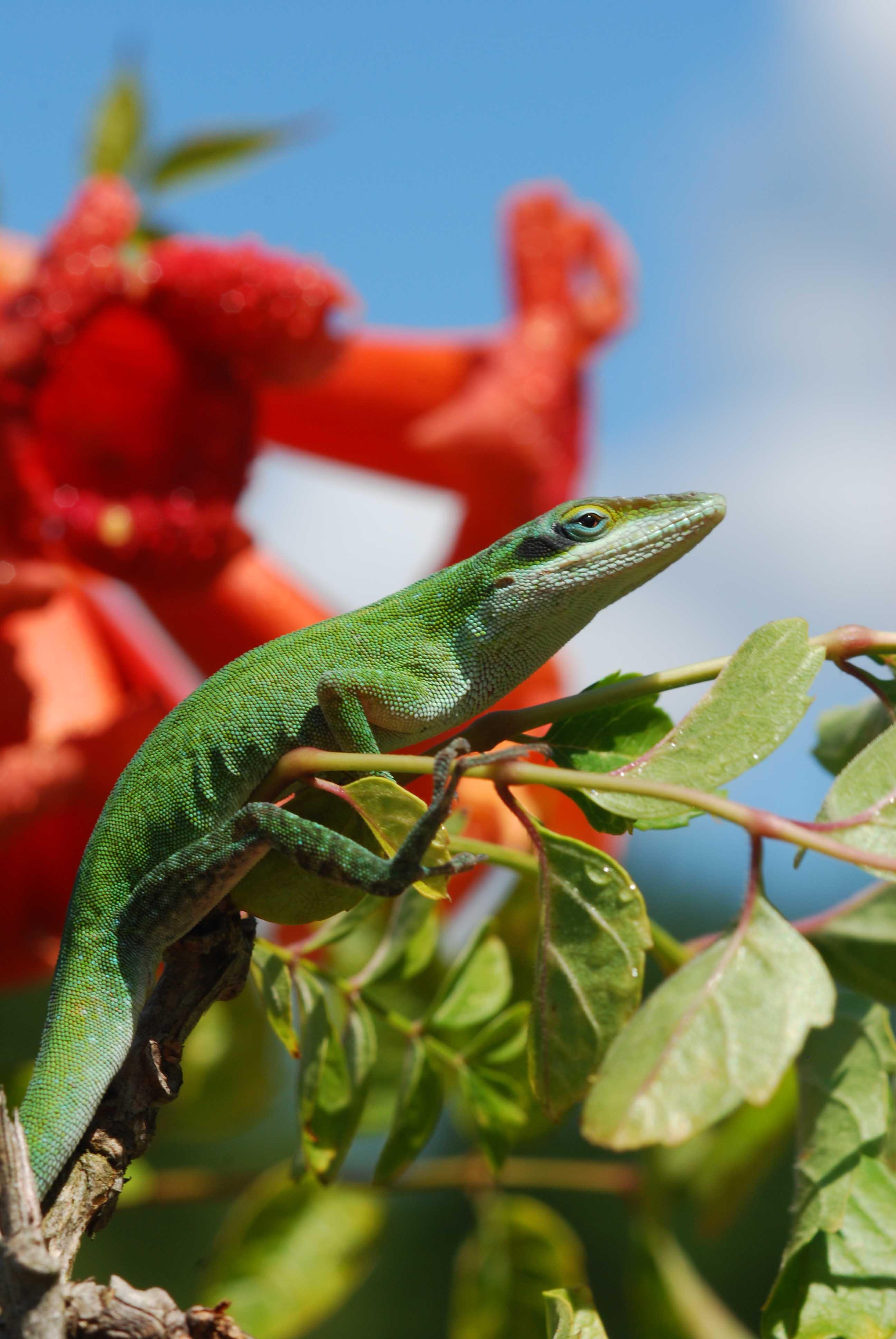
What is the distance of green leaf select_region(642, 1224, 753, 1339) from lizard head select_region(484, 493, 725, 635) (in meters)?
1.29

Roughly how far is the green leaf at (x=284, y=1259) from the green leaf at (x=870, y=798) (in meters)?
1.34

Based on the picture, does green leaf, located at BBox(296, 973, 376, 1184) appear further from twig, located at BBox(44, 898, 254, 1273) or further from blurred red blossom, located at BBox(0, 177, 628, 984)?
blurred red blossom, located at BBox(0, 177, 628, 984)

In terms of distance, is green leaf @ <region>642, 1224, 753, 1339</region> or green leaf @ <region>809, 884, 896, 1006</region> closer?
green leaf @ <region>809, 884, 896, 1006</region>

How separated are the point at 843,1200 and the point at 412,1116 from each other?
1.95 ft

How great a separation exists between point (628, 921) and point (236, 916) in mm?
582

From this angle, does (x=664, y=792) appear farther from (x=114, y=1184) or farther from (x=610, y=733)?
(x=114, y=1184)

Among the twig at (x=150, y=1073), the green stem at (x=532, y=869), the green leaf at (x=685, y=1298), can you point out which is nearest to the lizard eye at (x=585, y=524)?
the green stem at (x=532, y=869)

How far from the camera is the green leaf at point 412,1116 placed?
62.1 inches

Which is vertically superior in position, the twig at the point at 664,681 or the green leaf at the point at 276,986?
the twig at the point at 664,681

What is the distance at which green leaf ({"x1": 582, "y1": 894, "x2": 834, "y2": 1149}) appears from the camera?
2.89ft

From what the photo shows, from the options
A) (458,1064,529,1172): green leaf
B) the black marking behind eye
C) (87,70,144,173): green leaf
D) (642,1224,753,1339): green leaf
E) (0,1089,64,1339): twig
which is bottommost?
(642,1224,753,1339): green leaf

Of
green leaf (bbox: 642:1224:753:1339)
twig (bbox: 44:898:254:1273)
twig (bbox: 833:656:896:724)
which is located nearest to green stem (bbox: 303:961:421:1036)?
twig (bbox: 44:898:254:1273)

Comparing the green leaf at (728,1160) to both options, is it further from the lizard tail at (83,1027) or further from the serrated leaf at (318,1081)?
the lizard tail at (83,1027)

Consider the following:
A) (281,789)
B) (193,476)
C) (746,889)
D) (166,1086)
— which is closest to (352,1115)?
(166,1086)
